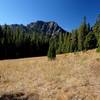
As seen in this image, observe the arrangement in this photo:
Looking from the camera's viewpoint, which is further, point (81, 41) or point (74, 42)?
point (74, 42)

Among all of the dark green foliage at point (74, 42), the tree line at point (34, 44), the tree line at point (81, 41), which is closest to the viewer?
the tree line at point (81, 41)

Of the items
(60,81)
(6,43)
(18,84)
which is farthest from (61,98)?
(6,43)

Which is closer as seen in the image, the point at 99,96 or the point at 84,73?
the point at 99,96

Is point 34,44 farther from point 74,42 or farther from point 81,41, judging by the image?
point 81,41

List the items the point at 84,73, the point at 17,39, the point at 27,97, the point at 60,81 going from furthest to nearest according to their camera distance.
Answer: the point at 17,39, the point at 84,73, the point at 60,81, the point at 27,97

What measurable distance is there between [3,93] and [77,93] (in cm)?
494

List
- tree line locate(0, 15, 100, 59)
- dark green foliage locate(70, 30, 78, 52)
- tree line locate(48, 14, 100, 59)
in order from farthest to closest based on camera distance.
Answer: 1. dark green foliage locate(70, 30, 78, 52)
2. tree line locate(0, 15, 100, 59)
3. tree line locate(48, 14, 100, 59)

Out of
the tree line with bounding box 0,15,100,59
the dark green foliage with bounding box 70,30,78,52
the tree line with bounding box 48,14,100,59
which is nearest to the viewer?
the tree line with bounding box 48,14,100,59

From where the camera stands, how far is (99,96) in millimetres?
12352

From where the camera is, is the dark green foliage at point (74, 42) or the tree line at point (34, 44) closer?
the tree line at point (34, 44)

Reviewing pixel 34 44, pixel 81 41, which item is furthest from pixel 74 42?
pixel 34 44

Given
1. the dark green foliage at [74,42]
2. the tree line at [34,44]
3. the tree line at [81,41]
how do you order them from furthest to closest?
the dark green foliage at [74,42] < the tree line at [34,44] < the tree line at [81,41]

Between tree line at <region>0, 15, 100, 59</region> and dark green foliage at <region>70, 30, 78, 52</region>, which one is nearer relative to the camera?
tree line at <region>0, 15, 100, 59</region>

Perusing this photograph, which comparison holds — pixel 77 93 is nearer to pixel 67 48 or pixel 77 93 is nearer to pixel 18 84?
pixel 18 84
